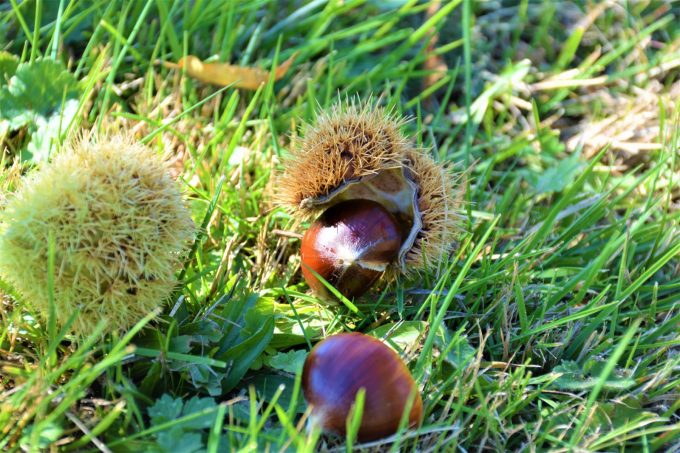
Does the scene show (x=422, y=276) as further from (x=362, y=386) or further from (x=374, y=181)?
(x=362, y=386)

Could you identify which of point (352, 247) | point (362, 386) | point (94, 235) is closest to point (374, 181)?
point (352, 247)

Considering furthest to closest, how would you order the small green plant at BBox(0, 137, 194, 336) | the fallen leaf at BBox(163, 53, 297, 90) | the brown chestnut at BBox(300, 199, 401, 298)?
the fallen leaf at BBox(163, 53, 297, 90) < the brown chestnut at BBox(300, 199, 401, 298) < the small green plant at BBox(0, 137, 194, 336)

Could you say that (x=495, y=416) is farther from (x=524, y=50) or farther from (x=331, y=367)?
(x=524, y=50)

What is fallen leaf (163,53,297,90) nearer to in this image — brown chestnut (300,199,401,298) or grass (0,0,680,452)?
grass (0,0,680,452)

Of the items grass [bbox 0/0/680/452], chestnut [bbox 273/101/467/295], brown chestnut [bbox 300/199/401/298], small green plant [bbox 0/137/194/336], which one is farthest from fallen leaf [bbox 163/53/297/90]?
small green plant [bbox 0/137/194/336]

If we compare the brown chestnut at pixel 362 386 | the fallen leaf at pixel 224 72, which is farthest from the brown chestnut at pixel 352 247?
the fallen leaf at pixel 224 72

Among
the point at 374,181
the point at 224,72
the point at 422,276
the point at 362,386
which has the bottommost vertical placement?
the point at 422,276

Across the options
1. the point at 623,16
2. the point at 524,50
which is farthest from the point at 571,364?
the point at 623,16

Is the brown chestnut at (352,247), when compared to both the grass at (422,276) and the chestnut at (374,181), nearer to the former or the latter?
the chestnut at (374,181)
